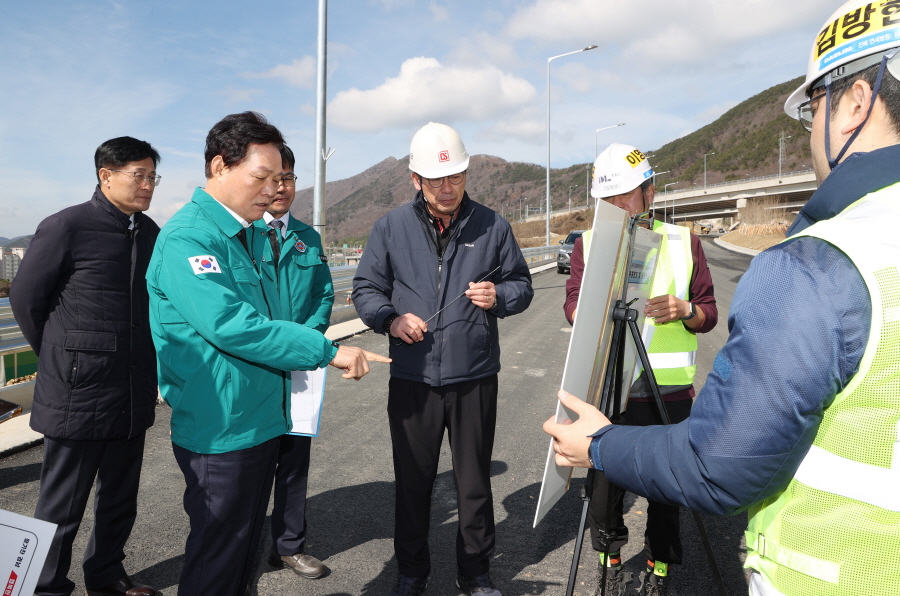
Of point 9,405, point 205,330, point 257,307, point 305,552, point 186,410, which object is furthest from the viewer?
point 305,552

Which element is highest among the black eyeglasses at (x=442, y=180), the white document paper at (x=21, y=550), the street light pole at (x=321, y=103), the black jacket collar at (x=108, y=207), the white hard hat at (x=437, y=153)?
the street light pole at (x=321, y=103)

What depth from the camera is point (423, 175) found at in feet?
9.43

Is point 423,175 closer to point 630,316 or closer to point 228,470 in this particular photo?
point 630,316

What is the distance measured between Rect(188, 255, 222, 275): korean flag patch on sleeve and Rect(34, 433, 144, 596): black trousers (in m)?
1.42

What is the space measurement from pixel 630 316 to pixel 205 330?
1466 mm

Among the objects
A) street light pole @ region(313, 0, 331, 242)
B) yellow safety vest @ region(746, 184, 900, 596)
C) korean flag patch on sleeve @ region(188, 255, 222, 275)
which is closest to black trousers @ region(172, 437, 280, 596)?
korean flag patch on sleeve @ region(188, 255, 222, 275)

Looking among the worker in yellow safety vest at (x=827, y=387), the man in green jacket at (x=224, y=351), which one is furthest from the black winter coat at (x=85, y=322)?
the worker in yellow safety vest at (x=827, y=387)

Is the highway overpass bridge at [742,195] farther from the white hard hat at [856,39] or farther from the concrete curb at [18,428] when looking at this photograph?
the white hard hat at [856,39]

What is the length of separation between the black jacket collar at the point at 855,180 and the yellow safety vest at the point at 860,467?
0.02 m

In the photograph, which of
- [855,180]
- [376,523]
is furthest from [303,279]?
[855,180]

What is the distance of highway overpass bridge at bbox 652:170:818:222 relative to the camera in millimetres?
68000

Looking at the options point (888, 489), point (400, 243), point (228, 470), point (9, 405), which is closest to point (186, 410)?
point (228, 470)

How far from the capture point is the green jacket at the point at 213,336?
1.92m

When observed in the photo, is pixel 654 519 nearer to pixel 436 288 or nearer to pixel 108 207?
pixel 436 288
